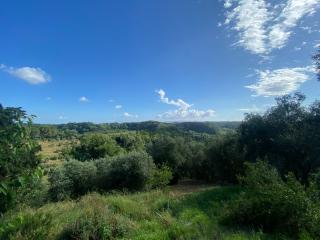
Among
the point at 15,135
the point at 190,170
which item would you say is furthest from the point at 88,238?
the point at 190,170

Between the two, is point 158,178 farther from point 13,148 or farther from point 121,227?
point 13,148

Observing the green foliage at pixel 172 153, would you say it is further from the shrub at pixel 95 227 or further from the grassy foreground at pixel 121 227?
the shrub at pixel 95 227

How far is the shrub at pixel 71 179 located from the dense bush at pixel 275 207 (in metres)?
13.8

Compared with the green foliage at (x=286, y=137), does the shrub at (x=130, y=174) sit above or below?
below

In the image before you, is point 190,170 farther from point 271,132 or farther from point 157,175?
point 271,132

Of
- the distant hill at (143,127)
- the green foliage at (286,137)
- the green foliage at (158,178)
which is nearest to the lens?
the green foliage at (286,137)

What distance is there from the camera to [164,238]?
7176mm

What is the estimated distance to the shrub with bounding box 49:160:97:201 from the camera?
20.0 meters

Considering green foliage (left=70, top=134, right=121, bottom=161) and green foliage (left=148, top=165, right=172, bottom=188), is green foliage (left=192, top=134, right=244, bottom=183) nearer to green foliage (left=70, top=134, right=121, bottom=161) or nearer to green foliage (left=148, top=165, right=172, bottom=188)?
Answer: green foliage (left=148, top=165, right=172, bottom=188)

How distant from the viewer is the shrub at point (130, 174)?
21828 millimetres

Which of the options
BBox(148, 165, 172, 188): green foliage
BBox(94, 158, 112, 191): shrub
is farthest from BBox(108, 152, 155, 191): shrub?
BBox(148, 165, 172, 188): green foliage

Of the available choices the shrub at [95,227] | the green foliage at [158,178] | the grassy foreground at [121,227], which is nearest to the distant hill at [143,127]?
the green foliage at [158,178]

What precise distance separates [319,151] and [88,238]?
47.2 feet

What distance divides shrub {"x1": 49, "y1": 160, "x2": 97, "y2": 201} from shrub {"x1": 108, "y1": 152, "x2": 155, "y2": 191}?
1.54 m
